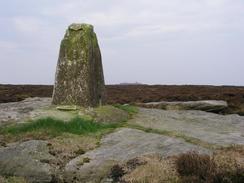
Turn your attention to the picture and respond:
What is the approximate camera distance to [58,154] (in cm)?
1583

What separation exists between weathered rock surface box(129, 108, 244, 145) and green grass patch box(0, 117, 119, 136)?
2.13m

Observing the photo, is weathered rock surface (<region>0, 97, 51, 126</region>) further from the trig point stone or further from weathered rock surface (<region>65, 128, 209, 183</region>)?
weathered rock surface (<region>65, 128, 209, 183</region>)

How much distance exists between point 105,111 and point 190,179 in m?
9.82

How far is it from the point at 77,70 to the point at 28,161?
6.85 m

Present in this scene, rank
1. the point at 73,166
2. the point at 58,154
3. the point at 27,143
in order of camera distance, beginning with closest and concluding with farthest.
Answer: the point at 73,166 → the point at 58,154 → the point at 27,143

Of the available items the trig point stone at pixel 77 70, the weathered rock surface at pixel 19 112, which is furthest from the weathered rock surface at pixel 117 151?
the weathered rock surface at pixel 19 112

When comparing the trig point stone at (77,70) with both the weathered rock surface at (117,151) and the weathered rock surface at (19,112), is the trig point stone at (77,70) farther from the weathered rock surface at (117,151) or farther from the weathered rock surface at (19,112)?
the weathered rock surface at (117,151)

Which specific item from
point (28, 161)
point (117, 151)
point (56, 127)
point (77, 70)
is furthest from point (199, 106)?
point (28, 161)

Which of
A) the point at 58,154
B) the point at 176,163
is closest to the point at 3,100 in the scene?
the point at 58,154

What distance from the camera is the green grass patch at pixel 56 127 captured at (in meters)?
18.9

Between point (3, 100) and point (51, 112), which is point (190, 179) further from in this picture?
point (3, 100)

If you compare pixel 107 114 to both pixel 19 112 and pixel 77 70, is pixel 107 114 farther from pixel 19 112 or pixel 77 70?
pixel 19 112

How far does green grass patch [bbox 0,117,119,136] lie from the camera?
62.1 feet

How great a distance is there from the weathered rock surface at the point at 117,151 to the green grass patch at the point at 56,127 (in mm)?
1252
